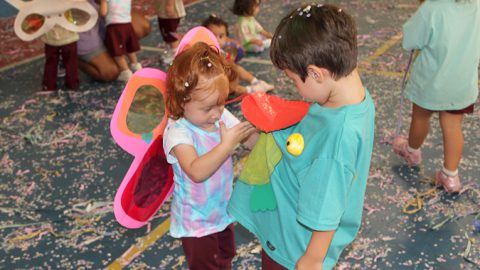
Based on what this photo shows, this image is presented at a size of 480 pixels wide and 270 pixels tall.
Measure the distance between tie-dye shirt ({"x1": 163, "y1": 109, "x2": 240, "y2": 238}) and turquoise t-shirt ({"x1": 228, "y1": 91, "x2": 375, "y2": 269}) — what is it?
22 cm

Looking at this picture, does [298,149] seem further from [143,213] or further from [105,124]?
[105,124]

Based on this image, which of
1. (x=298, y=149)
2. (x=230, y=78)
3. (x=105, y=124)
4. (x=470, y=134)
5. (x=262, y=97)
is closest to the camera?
(x=298, y=149)

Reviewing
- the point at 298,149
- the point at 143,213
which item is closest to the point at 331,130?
the point at 298,149

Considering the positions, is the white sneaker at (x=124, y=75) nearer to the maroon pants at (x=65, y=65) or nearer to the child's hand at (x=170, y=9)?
the maroon pants at (x=65, y=65)

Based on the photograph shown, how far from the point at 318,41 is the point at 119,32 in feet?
12.5

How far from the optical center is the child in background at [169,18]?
5.38m

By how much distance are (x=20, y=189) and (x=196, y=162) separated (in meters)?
1.96

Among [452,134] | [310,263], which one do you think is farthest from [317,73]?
[452,134]

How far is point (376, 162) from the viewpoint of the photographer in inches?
133

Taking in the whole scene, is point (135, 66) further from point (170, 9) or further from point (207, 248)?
point (207, 248)

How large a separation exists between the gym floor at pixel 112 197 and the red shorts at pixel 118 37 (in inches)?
12.8

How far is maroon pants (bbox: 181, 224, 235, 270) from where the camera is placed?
205cm

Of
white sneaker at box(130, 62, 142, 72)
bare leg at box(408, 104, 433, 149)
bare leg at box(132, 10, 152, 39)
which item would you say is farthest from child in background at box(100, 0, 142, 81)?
bare leg at box(408, 104, 433, 149)

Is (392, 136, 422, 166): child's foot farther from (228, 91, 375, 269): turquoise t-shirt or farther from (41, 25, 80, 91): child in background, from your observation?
(41, 25, 80, 91): child in background
